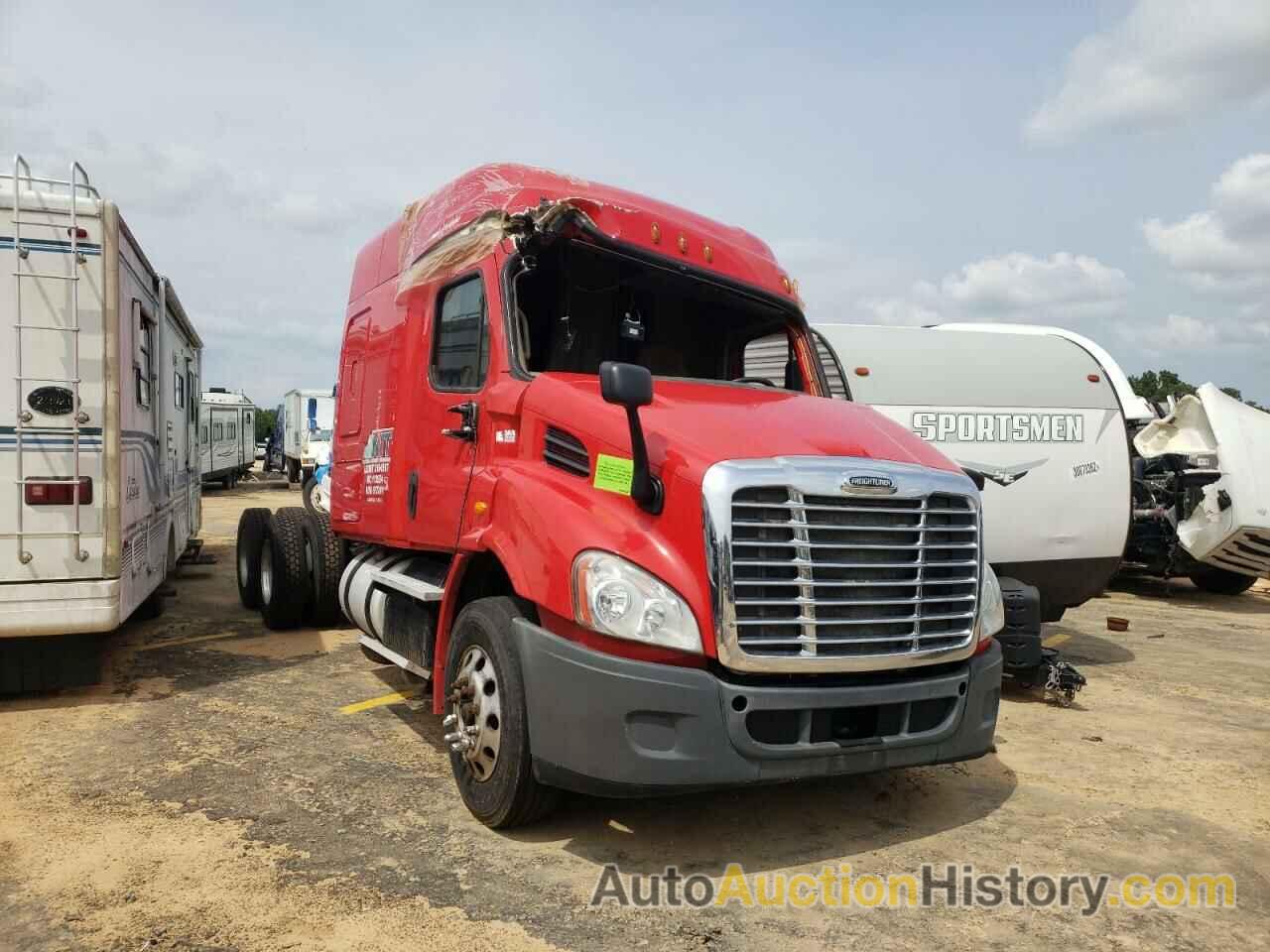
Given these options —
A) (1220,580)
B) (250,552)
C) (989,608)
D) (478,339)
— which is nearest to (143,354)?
(250,552)

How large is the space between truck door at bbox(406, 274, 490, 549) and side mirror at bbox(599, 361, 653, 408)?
130 centimetres

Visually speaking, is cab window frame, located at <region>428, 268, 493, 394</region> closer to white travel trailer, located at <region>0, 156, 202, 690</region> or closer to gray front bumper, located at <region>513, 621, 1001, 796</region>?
gray front bumper, located at <region>513, 621, 1001, 796</region>

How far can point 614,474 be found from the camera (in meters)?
3.99

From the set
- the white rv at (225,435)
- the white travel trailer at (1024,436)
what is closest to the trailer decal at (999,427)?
the white travel trailer at (1024,436)

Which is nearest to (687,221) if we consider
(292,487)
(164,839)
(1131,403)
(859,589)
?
(859,589)

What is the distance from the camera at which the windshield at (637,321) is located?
16.4ft

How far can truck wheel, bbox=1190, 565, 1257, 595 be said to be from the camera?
1345 centimetres

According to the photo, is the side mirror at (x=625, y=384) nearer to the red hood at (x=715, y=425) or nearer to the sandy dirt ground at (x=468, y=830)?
the red hood at (x=715, y=425)

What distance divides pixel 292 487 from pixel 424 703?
98.6ft

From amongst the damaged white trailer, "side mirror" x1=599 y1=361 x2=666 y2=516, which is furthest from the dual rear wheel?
the damaged white trailer

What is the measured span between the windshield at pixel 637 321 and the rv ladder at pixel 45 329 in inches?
116

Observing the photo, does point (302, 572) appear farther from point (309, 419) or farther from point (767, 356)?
point (309, 419)

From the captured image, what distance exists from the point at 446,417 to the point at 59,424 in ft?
8.19

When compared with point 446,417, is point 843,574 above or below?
below
